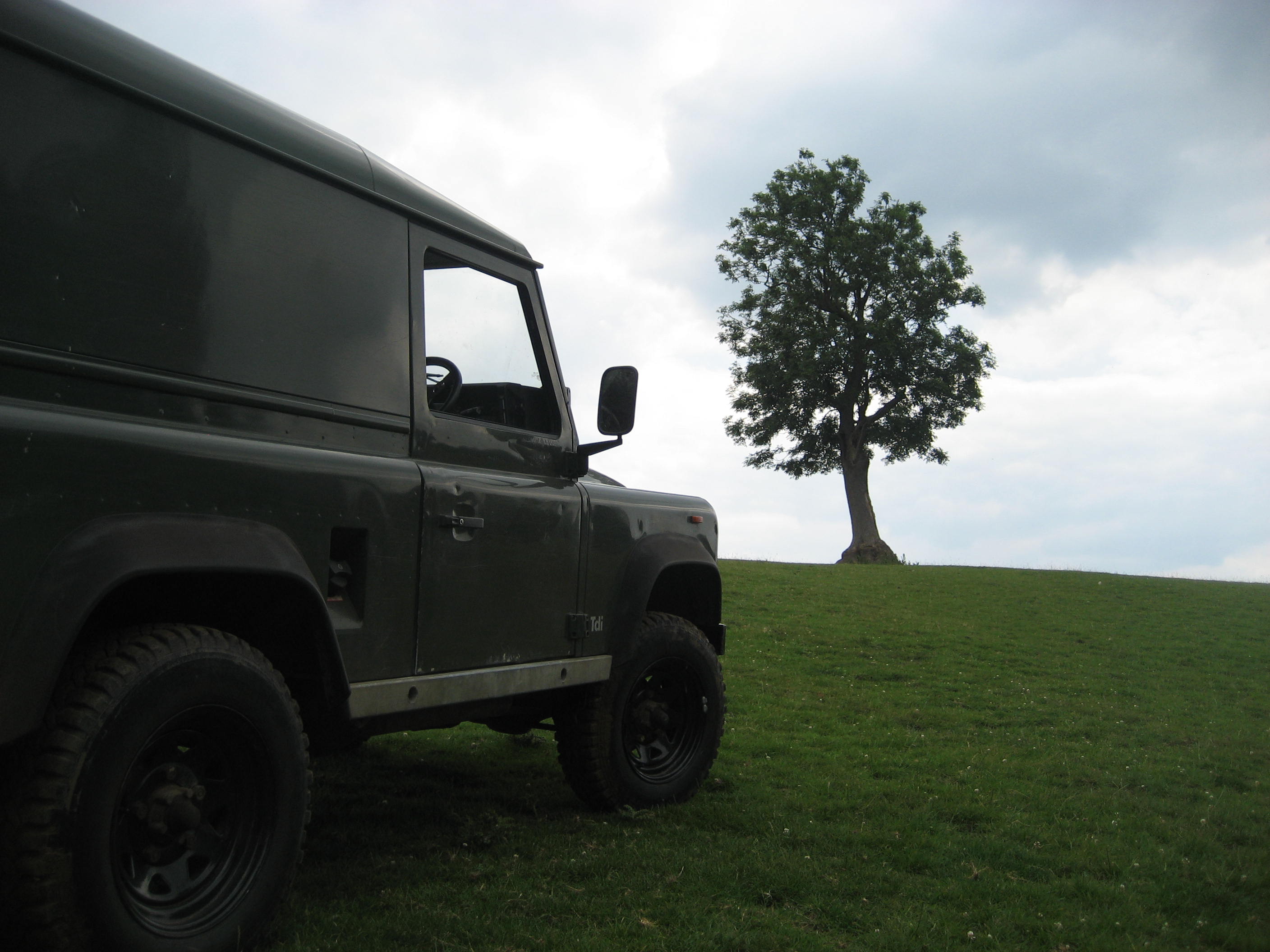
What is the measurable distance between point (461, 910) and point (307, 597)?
1628 millimetres

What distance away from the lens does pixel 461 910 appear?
423 centimetres

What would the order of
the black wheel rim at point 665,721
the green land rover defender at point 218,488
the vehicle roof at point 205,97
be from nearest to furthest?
1. the green land rover defender at point 218,488
2. the vehicle roof at point 205,97
3. the black wheel rim at point 665,721

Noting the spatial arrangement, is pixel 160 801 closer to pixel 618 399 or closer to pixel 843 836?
pixel 618 399

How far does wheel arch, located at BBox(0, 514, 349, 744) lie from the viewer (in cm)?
275

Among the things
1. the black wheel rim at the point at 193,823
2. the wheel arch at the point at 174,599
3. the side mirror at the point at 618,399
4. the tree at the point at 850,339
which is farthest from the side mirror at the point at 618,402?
the tree at the point at 850,339

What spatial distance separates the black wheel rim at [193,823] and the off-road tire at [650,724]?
2382 mm

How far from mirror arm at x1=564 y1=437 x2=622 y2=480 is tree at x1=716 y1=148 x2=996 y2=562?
27072 mm

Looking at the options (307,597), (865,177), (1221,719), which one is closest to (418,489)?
(307,597)

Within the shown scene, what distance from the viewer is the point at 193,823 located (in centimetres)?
324

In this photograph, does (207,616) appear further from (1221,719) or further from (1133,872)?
(1221,719)

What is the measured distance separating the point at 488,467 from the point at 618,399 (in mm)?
854

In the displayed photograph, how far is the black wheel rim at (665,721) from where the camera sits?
597cm

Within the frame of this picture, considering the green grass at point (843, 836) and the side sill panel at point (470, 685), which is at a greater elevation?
the side sill panel at point (470, 685)

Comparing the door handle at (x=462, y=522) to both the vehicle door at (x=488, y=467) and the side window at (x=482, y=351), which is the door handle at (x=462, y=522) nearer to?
the vehicle door at (x=488, y=467)
